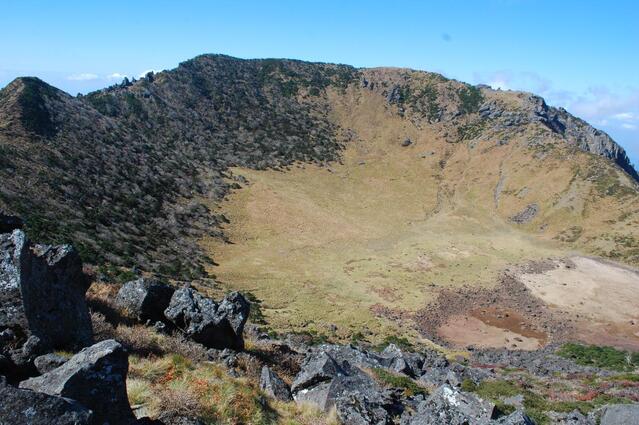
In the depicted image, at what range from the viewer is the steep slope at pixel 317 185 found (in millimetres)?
45781

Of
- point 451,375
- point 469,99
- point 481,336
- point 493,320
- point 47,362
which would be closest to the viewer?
point 47,362

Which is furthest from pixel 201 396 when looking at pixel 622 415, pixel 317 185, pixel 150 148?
pixel 317 185

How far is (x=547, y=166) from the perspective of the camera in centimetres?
8738

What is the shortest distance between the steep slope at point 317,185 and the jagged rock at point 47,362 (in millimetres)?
28095

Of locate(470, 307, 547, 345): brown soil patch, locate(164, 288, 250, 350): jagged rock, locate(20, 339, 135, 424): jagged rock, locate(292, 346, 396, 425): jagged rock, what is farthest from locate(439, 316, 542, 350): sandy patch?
locate(20, 339, 135, 424): jagged rock

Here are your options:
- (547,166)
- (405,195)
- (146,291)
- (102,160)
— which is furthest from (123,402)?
(547,166)

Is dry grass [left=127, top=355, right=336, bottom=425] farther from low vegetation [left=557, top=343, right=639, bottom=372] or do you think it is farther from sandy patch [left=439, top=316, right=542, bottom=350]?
sandy patch [left=439, top=316, right=542, bottom=350]

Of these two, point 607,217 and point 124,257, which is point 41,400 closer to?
point 124,257

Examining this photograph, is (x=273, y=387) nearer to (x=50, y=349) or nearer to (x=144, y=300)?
(x=144, y=300)

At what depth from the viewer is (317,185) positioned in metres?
87.9

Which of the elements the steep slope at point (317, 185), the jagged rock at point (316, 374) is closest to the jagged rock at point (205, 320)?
the jagged rock at point (316, 374)

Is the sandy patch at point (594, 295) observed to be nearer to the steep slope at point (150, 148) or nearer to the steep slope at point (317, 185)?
the steep slope at point (317, 185)

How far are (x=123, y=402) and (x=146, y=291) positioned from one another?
8.13 metres

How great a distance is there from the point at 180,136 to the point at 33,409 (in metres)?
94.8
